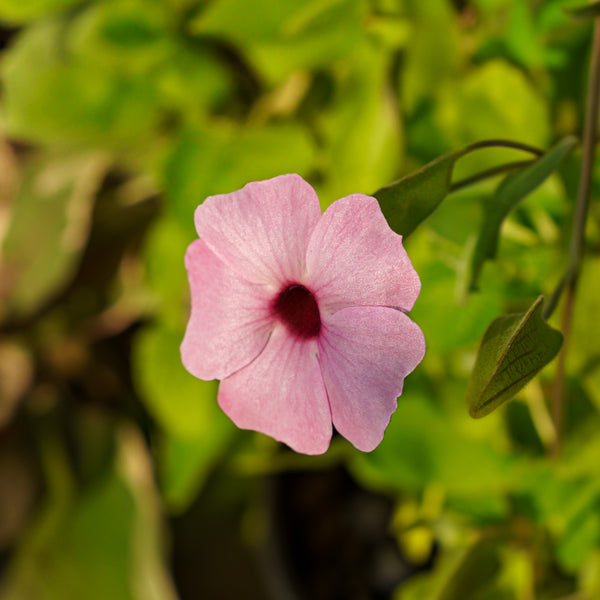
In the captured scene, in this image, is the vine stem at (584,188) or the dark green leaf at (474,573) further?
the dark green leaf at (474,573)

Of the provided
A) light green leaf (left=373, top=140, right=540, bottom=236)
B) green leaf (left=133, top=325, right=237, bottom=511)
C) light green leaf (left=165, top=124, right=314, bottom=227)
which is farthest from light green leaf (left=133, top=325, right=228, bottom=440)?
light green leaf (left=373, top=140, right=540, bottom=236)

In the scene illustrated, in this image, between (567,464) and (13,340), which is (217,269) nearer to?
(567,464)

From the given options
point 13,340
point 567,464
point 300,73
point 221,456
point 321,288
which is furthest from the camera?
point 13,340

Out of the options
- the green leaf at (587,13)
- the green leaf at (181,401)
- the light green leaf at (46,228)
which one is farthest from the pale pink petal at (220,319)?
the light green leaf at (46,228)

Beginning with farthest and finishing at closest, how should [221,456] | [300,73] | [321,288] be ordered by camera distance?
[221,456]
[300,73]
[321,288]

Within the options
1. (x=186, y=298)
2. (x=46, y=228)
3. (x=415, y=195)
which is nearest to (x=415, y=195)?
(x=415, y=195)

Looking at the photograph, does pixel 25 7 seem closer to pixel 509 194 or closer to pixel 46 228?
pixel 46 228

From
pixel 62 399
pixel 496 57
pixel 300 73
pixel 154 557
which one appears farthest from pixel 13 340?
pixel 496 57

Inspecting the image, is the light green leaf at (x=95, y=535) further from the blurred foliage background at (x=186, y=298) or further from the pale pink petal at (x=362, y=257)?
the pale pink petal at (x=362, y=257)
